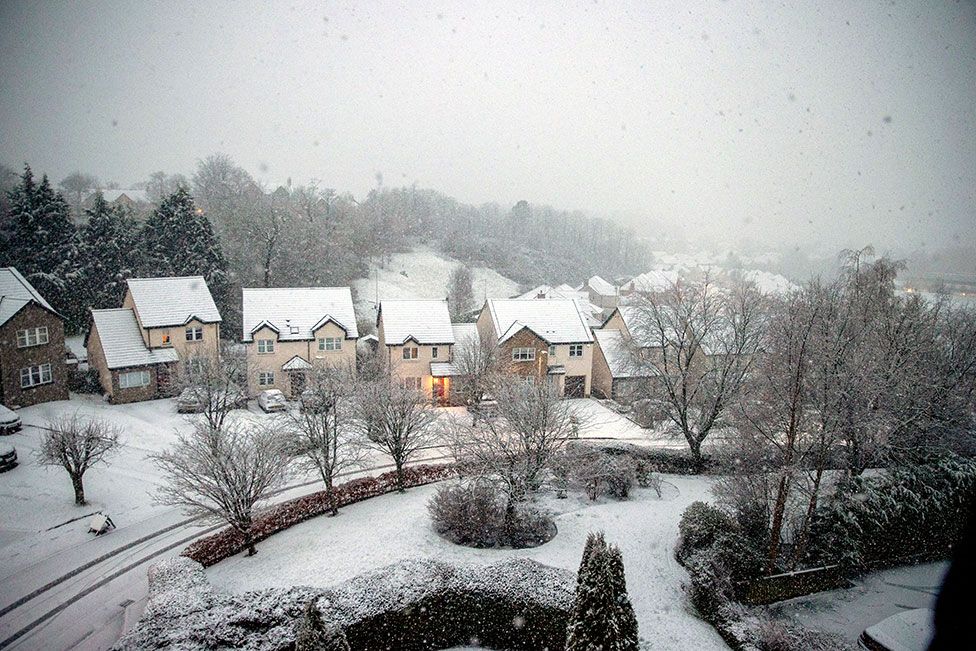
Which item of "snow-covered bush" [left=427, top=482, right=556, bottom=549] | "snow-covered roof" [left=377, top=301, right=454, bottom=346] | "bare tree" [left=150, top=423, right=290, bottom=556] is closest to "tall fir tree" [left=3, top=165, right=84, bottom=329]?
"snow-covered roof" [left=377, top=301, right=454, bottom=346]

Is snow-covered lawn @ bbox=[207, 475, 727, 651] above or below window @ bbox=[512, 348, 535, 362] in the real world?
below

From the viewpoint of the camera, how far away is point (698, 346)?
1107 inches

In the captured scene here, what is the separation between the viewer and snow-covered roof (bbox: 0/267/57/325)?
25.7 metres

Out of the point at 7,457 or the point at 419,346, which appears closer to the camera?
the point at 7,457

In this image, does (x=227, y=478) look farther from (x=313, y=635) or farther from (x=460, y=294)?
(x=460, y=294)

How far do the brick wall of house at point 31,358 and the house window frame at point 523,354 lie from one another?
87.0 ft

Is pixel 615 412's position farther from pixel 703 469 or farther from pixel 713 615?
pixel 713 615

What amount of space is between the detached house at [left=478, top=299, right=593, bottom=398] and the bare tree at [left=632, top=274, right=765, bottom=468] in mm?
7657

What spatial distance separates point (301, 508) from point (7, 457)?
12.1m

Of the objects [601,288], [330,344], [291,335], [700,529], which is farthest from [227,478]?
[601,288]

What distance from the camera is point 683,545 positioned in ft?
56.0

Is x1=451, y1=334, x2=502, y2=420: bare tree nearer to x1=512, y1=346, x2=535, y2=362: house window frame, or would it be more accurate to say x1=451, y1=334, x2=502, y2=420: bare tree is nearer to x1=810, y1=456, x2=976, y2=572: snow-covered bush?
x1=512, y1=346, x2=535, y2=362: house window frame

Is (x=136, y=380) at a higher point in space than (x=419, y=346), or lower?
lower

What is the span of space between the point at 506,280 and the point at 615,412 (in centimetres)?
5325
